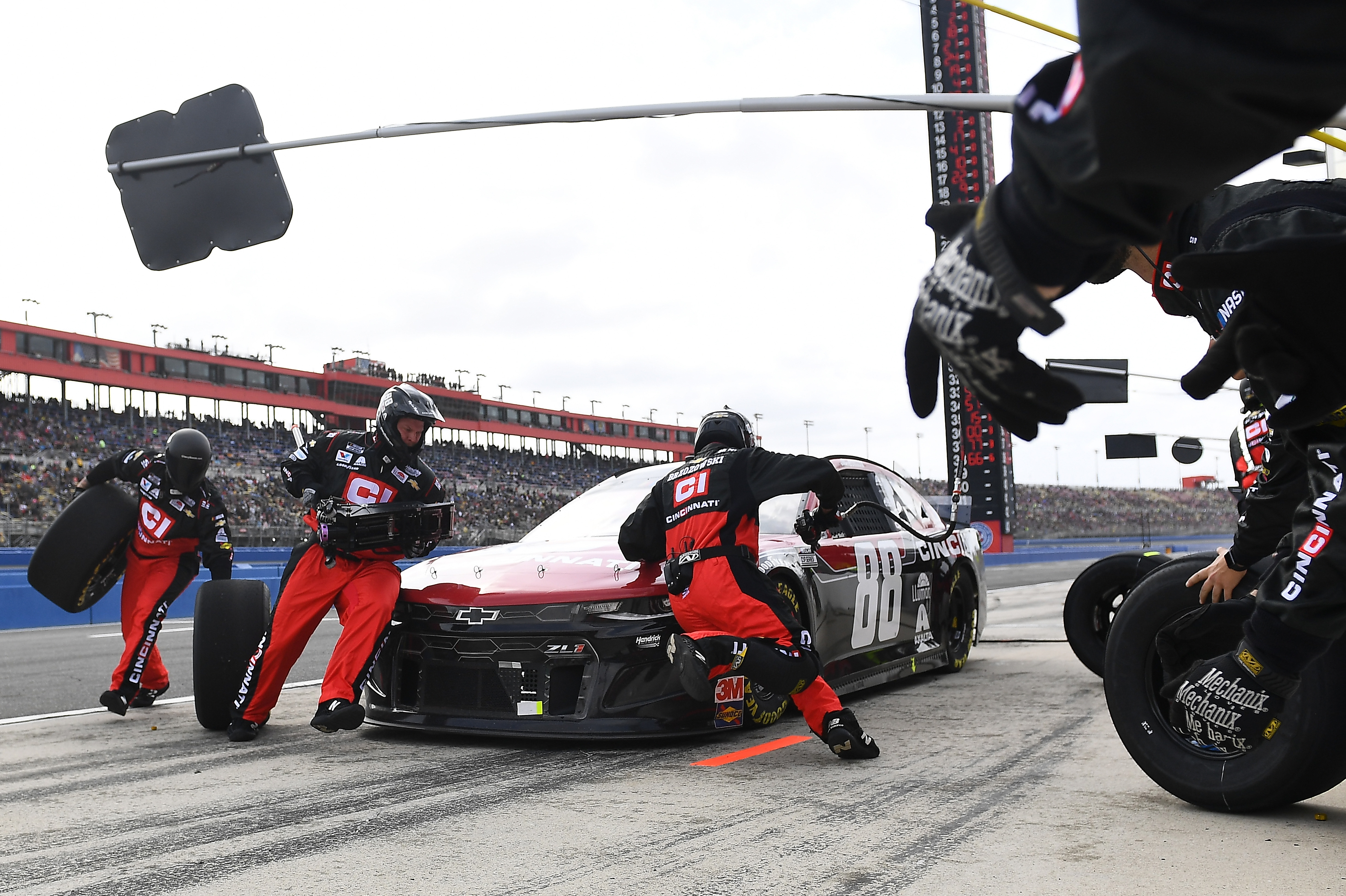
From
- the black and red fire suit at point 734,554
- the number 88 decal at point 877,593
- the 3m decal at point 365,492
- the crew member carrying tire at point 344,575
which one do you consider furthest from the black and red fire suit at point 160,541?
the number 88 decal at point 877,593

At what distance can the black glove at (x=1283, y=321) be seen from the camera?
1.38 metres

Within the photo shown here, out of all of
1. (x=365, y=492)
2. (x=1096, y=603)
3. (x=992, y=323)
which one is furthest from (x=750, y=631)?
(x=992, y=323)

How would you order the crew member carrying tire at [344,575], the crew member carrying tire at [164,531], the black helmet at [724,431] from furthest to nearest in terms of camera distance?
the crew member carrying tire at [164,531]
the black helmet at [724,431]
the crew member carrying tire at [344,575]

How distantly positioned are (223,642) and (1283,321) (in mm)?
4911

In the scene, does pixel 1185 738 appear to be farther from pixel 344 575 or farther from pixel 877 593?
pixel 344 575

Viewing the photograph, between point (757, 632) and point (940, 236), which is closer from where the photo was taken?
point (940, 236)

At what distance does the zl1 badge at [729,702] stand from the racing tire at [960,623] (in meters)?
2.88

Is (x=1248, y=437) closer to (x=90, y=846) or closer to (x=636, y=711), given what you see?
(x=636, y=711)

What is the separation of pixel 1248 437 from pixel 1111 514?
73049mm

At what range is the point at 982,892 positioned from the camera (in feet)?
8.28

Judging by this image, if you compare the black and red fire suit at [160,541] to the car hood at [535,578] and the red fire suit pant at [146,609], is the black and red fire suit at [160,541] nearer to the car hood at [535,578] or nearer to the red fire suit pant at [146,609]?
the red fire suit pant at [146,609]

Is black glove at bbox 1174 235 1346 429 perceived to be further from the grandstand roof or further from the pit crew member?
the grandstand roof

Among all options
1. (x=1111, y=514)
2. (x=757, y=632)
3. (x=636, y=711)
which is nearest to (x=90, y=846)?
(x=636, y=711)

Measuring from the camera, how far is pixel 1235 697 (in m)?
2.74
